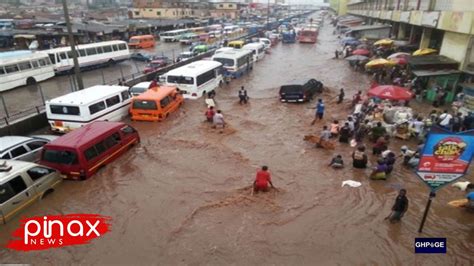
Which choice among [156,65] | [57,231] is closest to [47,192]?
[57,231]

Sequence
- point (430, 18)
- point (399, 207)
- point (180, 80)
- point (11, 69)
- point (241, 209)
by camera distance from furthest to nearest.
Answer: point (11, 69) < point (430, 18) < point (180, 80) < point (241, 209) < point (399, 207)

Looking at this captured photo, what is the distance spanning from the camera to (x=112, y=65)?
110 feet

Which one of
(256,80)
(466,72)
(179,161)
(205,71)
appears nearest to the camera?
(179,161)

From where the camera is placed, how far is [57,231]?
29.1ft

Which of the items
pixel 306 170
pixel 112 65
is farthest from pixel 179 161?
pixel 112 65

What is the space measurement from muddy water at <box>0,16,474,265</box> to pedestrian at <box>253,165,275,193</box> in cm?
25

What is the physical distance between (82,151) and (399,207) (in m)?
9.57

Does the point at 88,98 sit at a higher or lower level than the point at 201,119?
higher

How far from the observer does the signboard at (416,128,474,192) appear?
655 centimetres

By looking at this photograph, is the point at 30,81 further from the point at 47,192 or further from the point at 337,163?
the point at 337,163

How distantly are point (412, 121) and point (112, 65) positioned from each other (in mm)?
28605

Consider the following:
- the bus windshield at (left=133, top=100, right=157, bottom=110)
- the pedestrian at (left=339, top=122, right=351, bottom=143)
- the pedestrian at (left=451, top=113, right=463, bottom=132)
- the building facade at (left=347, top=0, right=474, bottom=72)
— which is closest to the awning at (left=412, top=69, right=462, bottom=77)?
the building facade at (left=347, top=0, right=474, bottom=72)

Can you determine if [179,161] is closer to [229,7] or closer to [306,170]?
[306,170]

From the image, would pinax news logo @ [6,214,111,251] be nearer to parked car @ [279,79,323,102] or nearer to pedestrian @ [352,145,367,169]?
pedestrian @ [352,145,367,169]
